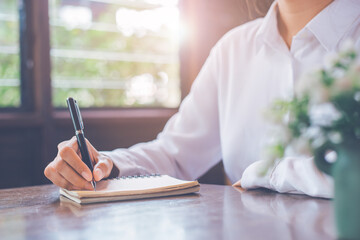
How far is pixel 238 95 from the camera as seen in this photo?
4.73ft

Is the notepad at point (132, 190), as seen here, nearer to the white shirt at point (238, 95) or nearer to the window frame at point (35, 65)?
the white shirt at point (238, 95)

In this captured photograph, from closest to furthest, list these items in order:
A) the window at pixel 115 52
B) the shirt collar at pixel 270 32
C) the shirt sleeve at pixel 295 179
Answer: the shirt sleeve at pixel 295 179, the shirt collar at pixel 270 32, the window at pixel 115 52

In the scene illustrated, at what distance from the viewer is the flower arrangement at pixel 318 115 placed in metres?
0.40

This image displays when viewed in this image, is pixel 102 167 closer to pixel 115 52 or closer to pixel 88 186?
pixel 88 186

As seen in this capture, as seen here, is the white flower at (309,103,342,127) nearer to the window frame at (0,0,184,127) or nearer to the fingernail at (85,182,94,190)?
the fingernail at (85,182,94,190)

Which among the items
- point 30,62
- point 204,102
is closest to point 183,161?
point 204,102

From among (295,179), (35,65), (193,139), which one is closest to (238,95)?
(193,139)

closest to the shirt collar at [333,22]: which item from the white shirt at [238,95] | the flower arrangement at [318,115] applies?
the white shirt at [238,95]

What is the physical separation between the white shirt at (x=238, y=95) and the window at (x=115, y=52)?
111 cm

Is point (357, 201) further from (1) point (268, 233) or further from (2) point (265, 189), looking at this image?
(2) point (265, 189)

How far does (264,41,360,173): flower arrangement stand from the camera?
0.40 m

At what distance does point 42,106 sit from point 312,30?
1502 mm

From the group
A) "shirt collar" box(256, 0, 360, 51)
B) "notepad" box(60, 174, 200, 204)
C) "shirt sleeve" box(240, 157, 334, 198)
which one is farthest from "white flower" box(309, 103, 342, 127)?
"shirt collar" box(256, 0, 360, 51)

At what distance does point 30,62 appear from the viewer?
2.20 meters
